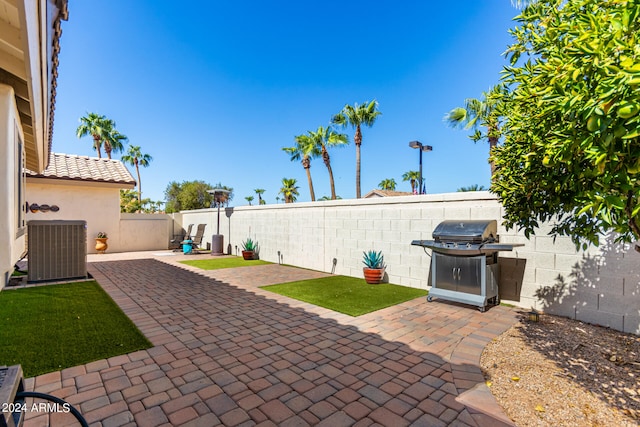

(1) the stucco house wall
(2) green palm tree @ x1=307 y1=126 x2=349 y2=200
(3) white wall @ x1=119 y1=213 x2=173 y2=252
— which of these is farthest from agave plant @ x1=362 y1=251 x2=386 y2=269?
(2) green palm tree @ x1=307 y1=126 x2=349 y2=200

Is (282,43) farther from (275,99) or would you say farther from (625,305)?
(625,305)

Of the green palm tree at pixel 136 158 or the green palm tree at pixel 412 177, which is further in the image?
the green palm tree at pixel 412 177

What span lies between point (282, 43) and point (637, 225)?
16.7 meters

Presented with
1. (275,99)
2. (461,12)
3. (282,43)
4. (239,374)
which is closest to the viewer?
(239,374)

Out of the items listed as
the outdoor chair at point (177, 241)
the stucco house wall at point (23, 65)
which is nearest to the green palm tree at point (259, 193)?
the outdoor chair at point (177, 241)

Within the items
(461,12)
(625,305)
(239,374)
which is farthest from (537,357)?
(461,12)

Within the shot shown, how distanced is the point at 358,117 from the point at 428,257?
54.1ft

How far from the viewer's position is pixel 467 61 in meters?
12.4

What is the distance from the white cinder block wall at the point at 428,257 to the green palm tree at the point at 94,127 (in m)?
22.2

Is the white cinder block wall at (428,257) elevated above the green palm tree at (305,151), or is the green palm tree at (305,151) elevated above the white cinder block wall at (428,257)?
the green palm tree at (305,151)

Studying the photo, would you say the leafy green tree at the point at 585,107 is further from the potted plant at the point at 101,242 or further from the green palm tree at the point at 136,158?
the green palm tree at the point at 136,158

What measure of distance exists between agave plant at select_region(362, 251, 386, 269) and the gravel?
11.2 feet

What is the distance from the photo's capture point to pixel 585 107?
4.63ft

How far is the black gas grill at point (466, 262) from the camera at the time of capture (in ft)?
16.4
